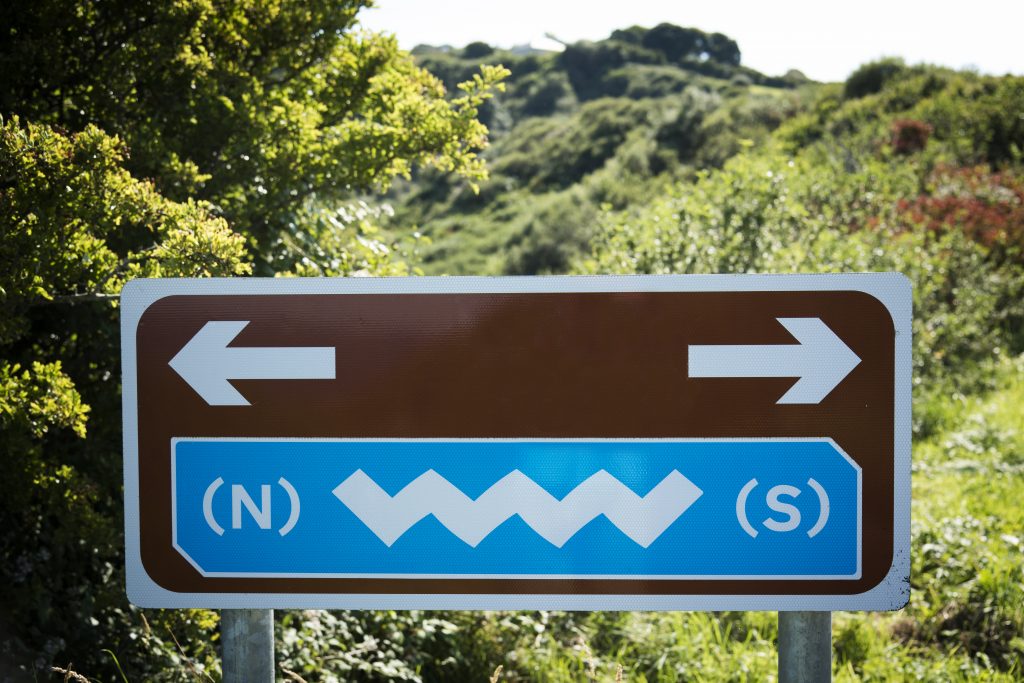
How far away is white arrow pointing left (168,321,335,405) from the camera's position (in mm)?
1396

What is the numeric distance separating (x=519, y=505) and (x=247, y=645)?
20.5 inches

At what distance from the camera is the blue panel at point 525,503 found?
1.38m

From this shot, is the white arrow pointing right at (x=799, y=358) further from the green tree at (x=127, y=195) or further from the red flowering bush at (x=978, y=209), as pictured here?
the red flowering bush at (x=978, y=209)

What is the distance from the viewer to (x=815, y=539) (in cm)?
138

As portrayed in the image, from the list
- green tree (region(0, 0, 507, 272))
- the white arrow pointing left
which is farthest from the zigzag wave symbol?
green tree (region(0, 0, 507, 272))

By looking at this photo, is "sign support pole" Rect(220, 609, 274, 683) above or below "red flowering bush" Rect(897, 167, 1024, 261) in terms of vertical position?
below

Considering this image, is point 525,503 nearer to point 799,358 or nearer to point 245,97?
point 799,358

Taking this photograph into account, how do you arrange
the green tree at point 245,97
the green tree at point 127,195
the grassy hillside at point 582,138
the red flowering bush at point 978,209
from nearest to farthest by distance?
the green tree at point 127,195 < the green tree at point 245,97 < the red flowering bush at point 978,209 < the grassy hillside at point 582,138

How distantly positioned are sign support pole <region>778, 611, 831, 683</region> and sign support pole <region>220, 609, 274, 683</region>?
88 centimetres

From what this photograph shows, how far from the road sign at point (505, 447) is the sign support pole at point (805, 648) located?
0.10 ft

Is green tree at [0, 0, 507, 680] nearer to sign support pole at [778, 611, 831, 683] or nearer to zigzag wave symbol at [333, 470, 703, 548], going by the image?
zigzag wave symbol at [333, 470, 703, 548]

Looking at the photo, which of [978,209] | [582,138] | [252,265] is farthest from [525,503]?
[582,138]

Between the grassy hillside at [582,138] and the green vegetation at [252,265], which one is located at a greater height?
the grassy hillside at [582,138]

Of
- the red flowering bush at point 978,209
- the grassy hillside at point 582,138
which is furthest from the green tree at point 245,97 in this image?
the grassy hillside at point 582,138
